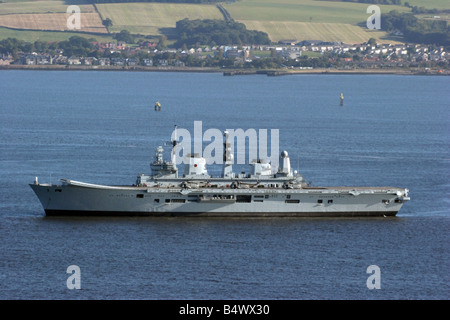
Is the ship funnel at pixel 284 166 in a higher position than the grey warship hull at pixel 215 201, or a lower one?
higher

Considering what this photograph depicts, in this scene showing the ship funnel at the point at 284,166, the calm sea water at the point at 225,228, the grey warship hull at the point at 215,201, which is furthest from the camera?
the ship funnel at the point at 284,166

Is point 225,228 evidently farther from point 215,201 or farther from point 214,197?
point 214,197

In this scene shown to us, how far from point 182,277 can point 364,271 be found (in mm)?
8962

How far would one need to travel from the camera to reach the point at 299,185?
60.6 m

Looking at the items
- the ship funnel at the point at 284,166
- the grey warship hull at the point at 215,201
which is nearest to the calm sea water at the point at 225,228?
the grey warship hull at the point at 215,201

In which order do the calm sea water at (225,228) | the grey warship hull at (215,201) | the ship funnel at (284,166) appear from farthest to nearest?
1. the ship funnel at (284,166)
2. the grey warship hull at (215,201)
3. the calm sea water at (225,228)

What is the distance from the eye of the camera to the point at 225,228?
188 feet

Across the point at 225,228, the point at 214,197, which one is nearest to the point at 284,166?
the point at 214,197

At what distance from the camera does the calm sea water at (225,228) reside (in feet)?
151

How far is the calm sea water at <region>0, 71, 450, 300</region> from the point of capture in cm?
4588

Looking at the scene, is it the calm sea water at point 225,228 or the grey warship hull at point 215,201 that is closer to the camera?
the calm sea water at point 225,228

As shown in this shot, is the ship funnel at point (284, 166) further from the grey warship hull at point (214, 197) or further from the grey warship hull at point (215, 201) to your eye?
the grey warship hull at point (215, 201)
